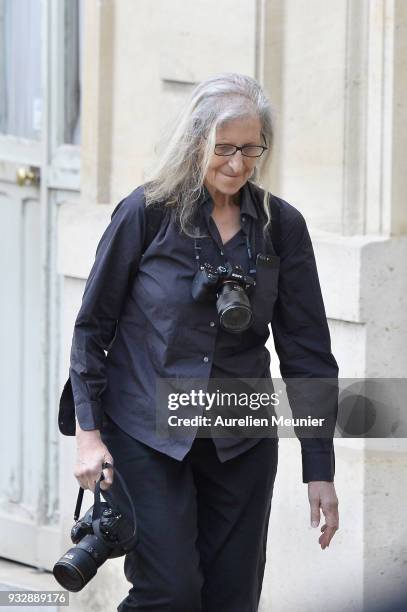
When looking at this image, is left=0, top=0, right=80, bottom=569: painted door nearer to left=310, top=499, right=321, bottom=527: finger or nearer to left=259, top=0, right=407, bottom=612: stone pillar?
left=259, top=0, right=407, bottom=612: stone pillar

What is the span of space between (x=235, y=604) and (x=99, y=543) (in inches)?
19.0

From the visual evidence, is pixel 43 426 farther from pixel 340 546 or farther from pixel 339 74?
pixel 339 74

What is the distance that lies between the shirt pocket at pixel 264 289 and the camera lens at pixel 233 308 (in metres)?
0.13

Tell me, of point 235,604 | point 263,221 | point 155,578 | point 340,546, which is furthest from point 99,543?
point 340,546

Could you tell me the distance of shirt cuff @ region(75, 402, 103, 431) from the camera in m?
3.82

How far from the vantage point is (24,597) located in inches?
234

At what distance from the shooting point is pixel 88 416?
3824 millimetres

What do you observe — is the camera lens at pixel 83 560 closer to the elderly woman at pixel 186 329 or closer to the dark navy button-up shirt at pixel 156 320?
the elderly woman at pixel 186 329

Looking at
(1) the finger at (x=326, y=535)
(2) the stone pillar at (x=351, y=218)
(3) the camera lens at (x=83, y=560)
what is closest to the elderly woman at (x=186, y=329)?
(3) the camera lens at (x=83, y=560)

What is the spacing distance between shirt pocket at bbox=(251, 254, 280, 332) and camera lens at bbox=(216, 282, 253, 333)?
0.13 metres

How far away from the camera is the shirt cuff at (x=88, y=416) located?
12.5 feet

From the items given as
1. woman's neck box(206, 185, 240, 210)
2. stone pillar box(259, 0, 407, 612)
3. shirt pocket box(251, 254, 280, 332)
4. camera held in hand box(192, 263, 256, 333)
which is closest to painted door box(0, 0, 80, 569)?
stone pillar box(259, 0, 407, 612)

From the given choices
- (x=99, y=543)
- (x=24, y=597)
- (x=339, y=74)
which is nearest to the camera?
(x=99, y=543)

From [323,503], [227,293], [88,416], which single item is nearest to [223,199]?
[227,293]
